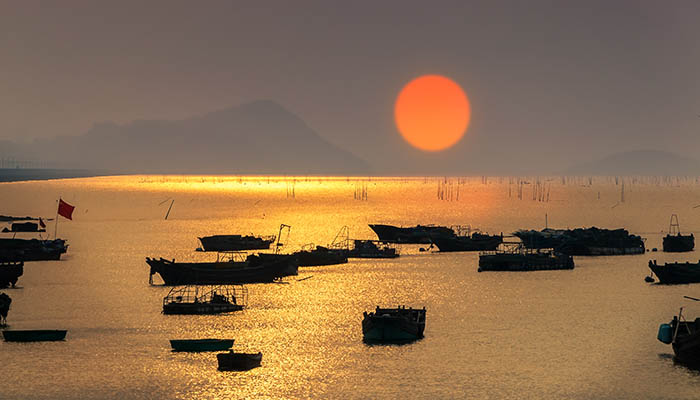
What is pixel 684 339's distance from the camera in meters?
74.9

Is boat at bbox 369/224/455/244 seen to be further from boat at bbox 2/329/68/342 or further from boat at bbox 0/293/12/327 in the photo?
boat at bbox 2/329/68/342

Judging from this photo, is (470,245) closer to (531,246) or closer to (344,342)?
(531,246)

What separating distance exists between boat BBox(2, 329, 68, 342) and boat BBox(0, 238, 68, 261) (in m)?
70.0

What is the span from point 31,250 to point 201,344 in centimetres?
8719


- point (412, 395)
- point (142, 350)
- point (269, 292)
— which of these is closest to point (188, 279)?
point (269, 292)

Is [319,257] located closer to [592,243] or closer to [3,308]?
[592,243]

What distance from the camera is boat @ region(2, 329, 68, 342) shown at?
82.1 meters

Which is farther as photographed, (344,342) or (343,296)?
(343,296)

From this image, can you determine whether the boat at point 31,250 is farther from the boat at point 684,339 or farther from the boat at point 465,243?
the boat at point 684,339

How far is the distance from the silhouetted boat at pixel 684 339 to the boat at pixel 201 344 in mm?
37411

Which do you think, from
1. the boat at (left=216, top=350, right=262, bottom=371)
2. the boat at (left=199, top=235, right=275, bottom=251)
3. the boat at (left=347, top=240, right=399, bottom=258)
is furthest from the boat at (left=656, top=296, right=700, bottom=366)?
the boat at (left=199, top=235, right=275, bottom=251)

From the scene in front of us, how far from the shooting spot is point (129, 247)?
185m

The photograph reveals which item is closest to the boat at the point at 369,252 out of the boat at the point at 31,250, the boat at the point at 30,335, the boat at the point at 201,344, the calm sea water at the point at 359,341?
the calm sea water at the point at 359,341

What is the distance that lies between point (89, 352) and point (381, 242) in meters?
117
